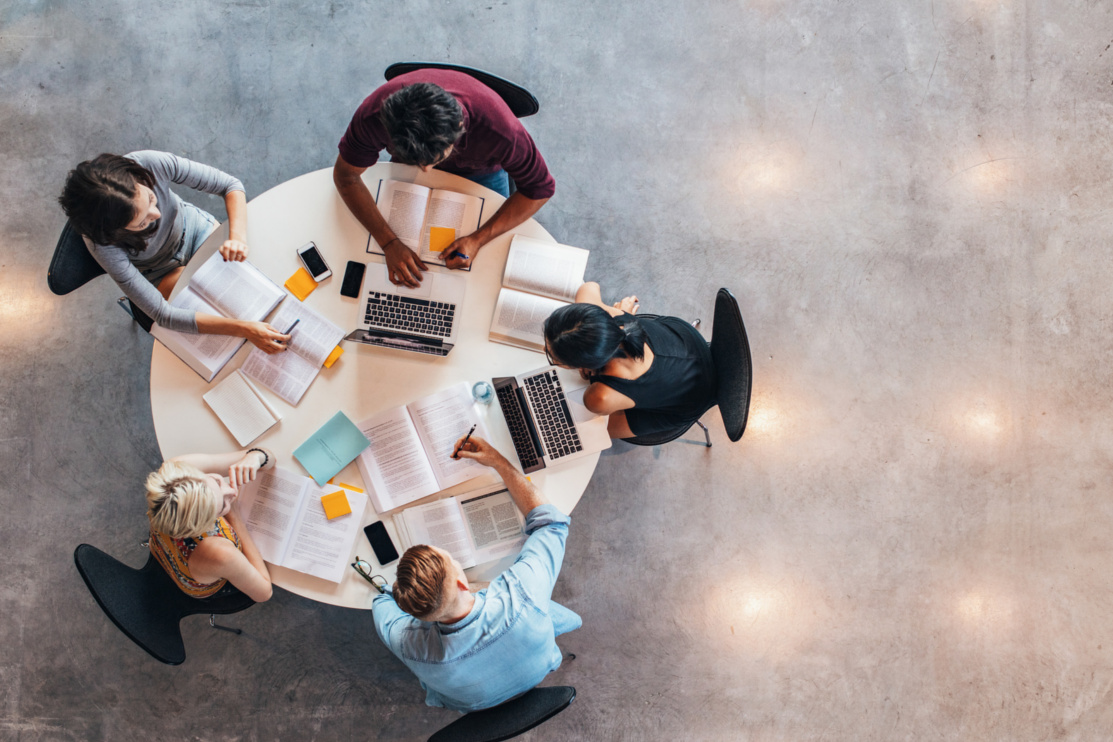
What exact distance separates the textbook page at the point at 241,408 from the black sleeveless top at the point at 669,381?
110 centimetres

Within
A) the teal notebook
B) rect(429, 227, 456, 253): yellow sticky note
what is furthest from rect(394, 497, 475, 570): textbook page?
rect(429, 227, 456, 253): yellow sticky note

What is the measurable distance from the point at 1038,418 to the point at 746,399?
2092 mm

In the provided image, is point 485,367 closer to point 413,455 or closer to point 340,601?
point 413,455

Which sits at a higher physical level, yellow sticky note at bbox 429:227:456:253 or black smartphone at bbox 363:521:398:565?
yellow sticky note at bbox 429:227:456:253

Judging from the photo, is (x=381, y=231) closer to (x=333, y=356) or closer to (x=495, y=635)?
(x=333, y=356)

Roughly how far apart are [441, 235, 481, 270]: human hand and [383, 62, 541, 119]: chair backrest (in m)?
0.50

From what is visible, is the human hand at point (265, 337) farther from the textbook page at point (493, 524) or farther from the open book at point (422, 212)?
the textbook page at point (493, 524)

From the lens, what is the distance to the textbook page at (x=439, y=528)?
6.79 feet

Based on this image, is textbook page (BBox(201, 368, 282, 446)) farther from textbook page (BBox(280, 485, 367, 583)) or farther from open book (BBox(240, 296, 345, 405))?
textbook page (BBox(280, 485, 367, 583))

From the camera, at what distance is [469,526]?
6.86 ft

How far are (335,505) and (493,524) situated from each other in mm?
517

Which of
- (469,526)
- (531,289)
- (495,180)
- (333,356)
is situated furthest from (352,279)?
(469,526)

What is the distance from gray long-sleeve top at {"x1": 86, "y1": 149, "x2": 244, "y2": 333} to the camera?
205cm

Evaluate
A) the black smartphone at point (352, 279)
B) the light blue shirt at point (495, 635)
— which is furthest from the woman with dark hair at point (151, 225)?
the light blue shirt at point (495, 635)
